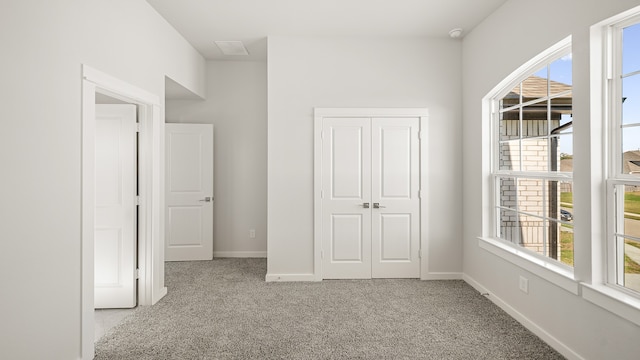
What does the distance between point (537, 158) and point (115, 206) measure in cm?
389

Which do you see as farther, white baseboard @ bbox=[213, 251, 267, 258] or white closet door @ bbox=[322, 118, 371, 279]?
white baseboard @ bbox=[213, 251, 267, 258]

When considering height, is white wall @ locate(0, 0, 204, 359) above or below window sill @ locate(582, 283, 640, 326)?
above

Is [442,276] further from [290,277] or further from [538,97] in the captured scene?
[538,97]

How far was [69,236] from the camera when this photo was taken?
6.93ft

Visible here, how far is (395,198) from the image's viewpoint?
4.03 meters

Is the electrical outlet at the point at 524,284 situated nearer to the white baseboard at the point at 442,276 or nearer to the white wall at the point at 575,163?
the white wall at the point at 575,163

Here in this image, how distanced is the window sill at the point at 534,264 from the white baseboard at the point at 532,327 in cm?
41

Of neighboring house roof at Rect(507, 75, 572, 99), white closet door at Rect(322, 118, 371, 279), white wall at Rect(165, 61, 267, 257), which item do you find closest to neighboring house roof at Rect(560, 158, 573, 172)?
neighboring house roof at Rect(507, 75, 572, 99)

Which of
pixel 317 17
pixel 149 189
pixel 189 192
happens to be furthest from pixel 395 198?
pixel 189 192

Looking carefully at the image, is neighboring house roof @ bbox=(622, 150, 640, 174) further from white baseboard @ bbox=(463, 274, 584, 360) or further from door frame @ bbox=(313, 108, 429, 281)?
door frame @ bbox=(313, 108, 429, 281)

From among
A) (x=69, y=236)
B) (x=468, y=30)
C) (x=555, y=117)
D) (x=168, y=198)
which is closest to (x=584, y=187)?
(x=555, y=117)

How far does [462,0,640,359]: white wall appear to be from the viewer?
2.08 meters

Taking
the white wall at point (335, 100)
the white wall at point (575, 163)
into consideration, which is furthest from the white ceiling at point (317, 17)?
the white wall at point (575, 163)

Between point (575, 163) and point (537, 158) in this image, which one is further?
point (537, 158)
